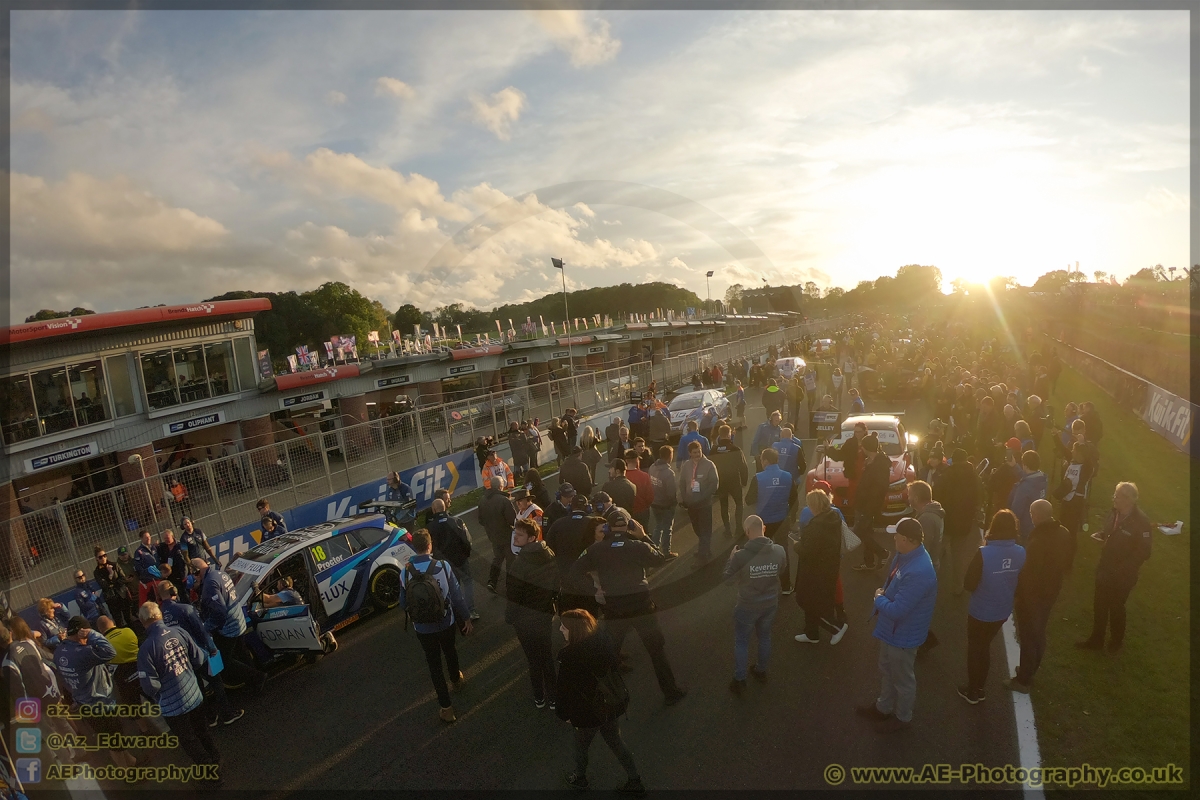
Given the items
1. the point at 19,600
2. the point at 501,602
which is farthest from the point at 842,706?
the point at 19,600

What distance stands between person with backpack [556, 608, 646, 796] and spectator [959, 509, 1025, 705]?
3.21 metres

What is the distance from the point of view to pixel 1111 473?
41.3ft

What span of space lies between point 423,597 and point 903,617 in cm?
429

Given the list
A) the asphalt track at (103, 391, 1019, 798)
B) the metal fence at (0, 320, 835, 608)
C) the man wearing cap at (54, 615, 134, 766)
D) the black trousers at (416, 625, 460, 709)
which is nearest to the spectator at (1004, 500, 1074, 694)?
the asphalt track at (103, 391, 1019, 798)

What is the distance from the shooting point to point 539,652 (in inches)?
234

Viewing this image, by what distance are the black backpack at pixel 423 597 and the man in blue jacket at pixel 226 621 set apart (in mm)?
2555

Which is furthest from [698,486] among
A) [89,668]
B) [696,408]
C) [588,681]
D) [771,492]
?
[696,408]

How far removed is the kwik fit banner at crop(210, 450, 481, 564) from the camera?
1182cm

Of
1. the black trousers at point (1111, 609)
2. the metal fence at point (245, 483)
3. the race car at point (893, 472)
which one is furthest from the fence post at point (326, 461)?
the black trousers at point (1111, 609)

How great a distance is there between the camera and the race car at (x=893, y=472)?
32.2ft

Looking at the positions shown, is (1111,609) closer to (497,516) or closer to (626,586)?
(626,586)

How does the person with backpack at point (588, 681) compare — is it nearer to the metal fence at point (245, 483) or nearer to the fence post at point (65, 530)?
the metal fence at point (245, 483)

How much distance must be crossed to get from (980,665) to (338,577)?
7.67 meters

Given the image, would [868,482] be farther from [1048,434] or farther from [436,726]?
[1048,434]
